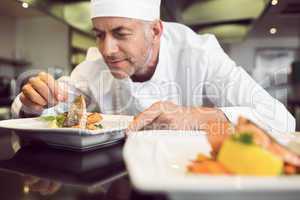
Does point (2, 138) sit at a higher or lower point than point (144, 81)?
lower

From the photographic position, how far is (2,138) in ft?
2.37

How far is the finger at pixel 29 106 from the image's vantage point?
2.78 ft

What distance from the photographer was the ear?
1149 millimetres

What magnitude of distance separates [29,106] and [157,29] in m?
0.57

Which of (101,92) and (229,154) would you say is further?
(101,92)

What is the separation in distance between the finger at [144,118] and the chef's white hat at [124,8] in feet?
1.55

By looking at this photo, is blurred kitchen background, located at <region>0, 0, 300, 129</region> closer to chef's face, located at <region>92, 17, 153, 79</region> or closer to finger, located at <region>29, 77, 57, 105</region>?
chef's face, located at <region>92, 17, 153, 79</region>

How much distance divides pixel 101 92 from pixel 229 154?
1064 millimetres

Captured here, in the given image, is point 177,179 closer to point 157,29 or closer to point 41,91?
point 41,91

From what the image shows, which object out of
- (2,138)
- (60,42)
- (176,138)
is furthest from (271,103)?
(60,42)

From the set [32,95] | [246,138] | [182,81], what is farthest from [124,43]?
[246,138]

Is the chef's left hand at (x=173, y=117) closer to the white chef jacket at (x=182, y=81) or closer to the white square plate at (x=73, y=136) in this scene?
the white square plate at (x=73, y=136)

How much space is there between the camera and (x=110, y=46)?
1.06 metres

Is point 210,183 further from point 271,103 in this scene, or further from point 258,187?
point 271,103
